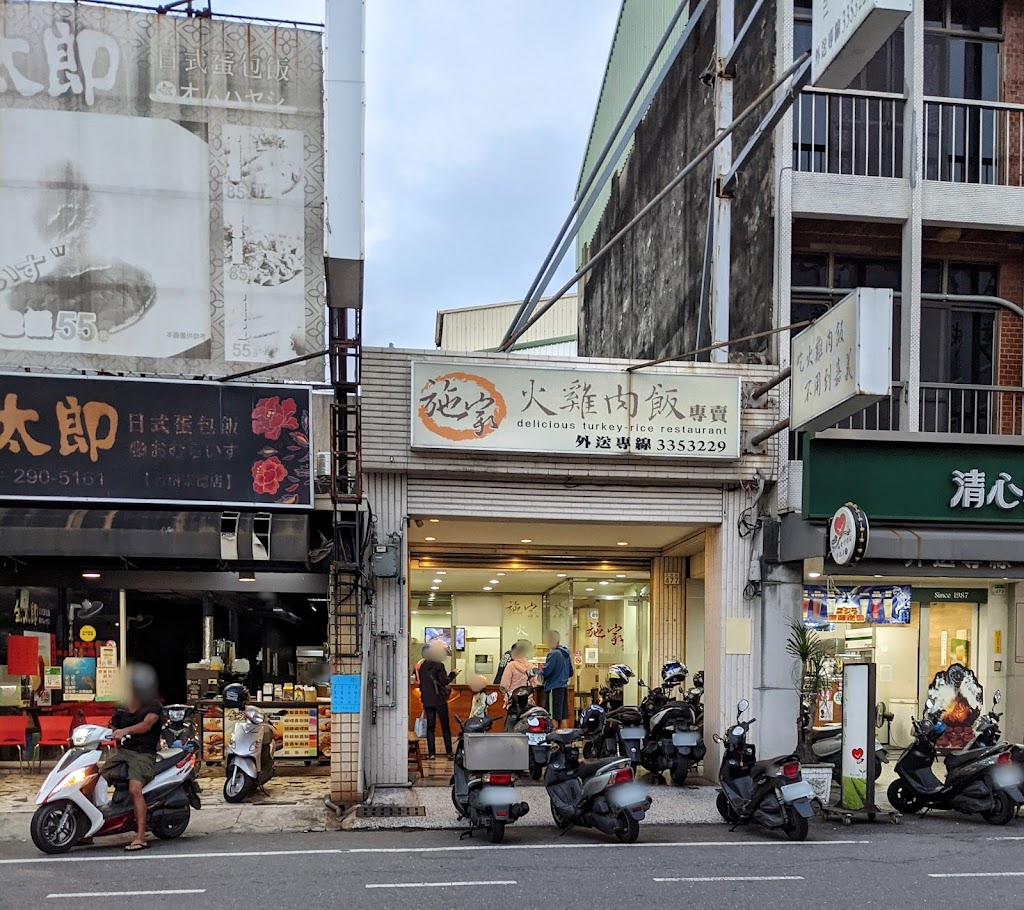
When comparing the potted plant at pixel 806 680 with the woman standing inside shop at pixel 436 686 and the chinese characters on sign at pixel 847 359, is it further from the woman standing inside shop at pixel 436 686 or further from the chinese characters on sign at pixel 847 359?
the woman standing inside shop at pixel 436 686

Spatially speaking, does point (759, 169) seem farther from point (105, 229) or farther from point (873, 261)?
point (105, 229)

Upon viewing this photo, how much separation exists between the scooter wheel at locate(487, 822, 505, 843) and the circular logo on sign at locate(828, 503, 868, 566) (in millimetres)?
5223

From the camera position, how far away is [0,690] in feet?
45.4

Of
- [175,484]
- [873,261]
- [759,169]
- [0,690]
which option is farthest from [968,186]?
[0,690]

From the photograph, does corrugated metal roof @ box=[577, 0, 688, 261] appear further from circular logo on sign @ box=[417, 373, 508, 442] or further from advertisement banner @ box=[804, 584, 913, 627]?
advertisement banner @ box=[804, 584, 913, 627]

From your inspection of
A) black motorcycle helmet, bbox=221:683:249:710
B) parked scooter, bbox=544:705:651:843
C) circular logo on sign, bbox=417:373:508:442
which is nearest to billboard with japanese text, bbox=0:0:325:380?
circular logo on sign, bbox=417:373:508:442

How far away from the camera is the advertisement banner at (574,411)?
13023 millimetres

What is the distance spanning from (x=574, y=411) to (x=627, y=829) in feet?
17.5

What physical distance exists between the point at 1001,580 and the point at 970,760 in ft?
16.4

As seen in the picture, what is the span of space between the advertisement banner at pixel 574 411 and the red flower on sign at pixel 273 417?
1.55 m

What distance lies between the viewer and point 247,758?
476 inches

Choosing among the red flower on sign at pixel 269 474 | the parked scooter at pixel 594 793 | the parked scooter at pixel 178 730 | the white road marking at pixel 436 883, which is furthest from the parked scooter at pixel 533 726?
the red flower on sign at pixel 269 474

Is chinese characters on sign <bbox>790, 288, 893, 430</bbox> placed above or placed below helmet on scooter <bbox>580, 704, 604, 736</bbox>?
above

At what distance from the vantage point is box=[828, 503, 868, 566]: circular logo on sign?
12.1 metres
